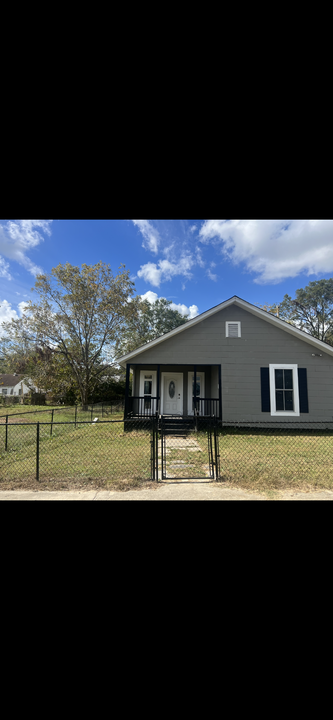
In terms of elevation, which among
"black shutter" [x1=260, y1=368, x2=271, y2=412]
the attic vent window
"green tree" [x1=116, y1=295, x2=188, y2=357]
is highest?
"green tree" [x1=116, y1=295, x2=188, y2=357]

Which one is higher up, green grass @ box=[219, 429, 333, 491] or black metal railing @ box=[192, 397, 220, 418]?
black metal railing @ box=[192, 397, 220, 418]

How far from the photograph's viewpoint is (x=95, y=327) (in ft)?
69.1

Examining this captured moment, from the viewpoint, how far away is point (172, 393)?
476 inches

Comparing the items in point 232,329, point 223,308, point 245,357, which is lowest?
point 245,357

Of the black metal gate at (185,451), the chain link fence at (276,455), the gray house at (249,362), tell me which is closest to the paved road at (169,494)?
the chain link fence at (276,455)

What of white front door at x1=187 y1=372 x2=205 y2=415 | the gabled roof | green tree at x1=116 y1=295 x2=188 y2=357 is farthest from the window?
green tree at x1=116 y1=295 x2=188 y2=357

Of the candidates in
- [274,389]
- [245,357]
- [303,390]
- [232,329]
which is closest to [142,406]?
[245,357]

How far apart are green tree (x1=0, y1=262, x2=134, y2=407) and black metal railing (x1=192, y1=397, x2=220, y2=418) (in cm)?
1197

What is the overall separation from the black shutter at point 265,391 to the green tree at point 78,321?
13.5m

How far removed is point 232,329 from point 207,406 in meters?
2.92

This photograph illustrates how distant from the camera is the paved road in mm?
3805

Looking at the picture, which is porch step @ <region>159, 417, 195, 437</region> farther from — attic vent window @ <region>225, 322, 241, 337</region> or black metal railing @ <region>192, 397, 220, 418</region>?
attic vent window @ <region>225, 322, 241, 337</region>

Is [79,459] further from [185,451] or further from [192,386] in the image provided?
[192,386]
